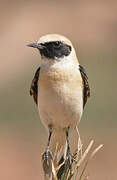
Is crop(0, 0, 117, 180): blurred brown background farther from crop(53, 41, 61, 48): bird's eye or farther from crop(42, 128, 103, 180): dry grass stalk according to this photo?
crop(42, 128, 103, 180): dry grass stalk

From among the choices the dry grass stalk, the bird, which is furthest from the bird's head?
the dry grass stalk

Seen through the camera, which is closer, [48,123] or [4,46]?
[48,123]

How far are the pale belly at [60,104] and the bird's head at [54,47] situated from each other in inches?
8.7

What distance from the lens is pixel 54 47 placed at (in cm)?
628

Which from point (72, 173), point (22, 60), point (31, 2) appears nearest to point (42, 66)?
point (72, 173)

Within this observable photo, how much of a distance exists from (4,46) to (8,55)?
0.88m

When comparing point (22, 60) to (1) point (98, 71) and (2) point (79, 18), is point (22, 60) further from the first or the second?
(2) point (79, 18)

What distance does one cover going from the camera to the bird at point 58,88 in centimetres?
627

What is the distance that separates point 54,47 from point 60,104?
0.42 meters

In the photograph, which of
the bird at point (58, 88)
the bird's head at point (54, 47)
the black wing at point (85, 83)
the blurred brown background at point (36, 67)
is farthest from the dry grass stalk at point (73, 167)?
the blurred brown background at point (36, 67)

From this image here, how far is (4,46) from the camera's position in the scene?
22.7m

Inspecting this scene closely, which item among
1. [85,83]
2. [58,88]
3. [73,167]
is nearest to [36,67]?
[85,83]

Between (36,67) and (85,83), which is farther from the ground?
(85,83)

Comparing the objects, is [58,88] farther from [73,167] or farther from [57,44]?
[73,167]
